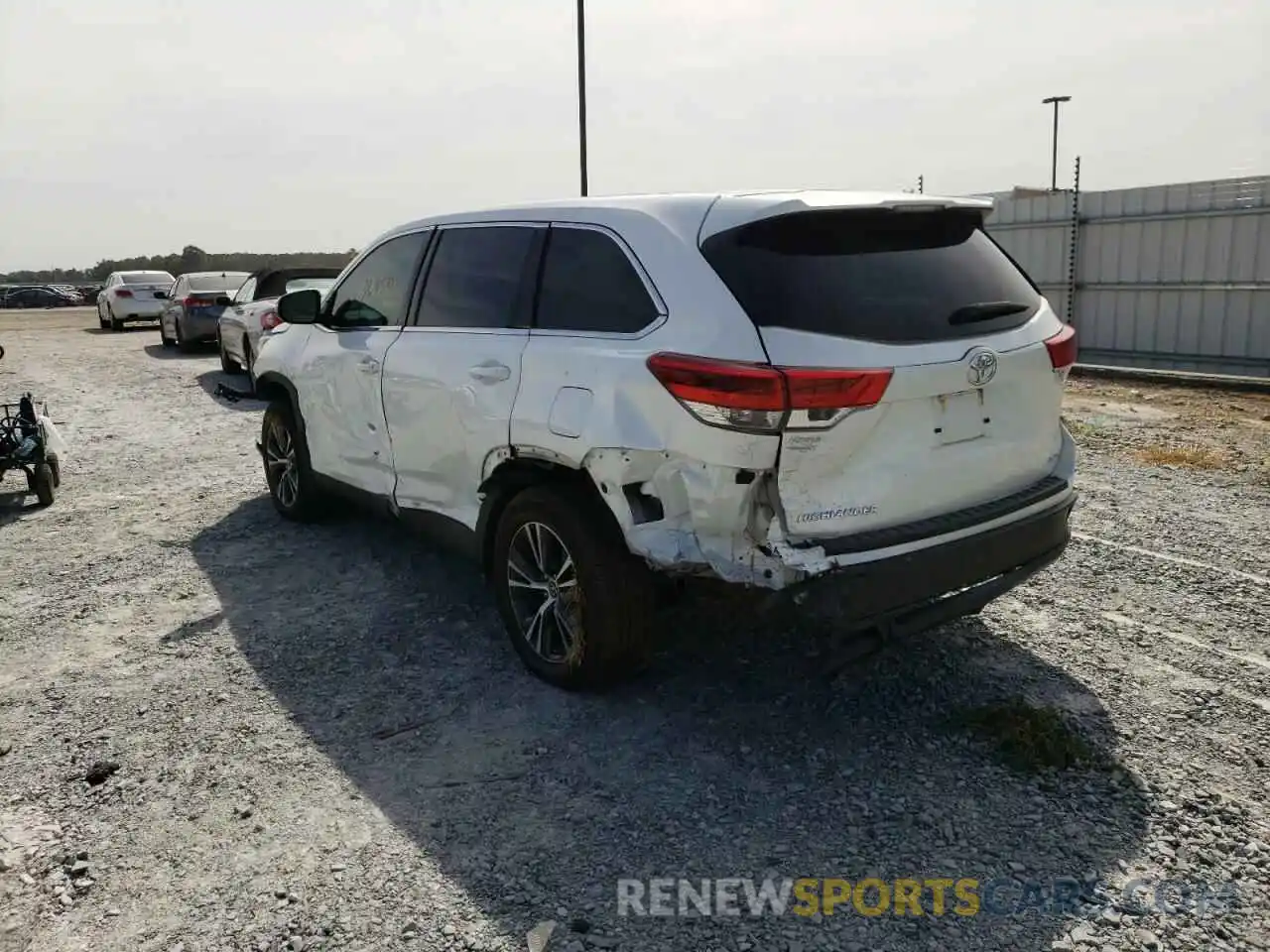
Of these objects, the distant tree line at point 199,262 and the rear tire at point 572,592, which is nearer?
the rear tire at point 572,592

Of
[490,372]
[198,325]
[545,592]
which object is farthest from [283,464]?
[198,325]

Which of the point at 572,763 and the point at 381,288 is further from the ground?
the point at 381,288

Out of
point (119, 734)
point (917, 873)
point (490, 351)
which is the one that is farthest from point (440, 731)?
point (917, 873)

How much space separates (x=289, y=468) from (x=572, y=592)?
3.18m

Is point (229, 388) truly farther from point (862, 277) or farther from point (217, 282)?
point (862, 277)

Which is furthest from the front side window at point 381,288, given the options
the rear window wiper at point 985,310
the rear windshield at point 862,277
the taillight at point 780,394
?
the rear window wiper at point 985,310

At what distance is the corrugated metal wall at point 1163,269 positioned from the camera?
12273 millimetres

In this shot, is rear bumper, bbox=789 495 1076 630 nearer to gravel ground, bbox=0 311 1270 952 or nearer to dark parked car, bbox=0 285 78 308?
gravel ground, bbox=0 311 1270 952

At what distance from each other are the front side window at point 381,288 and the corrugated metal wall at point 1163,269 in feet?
36.3

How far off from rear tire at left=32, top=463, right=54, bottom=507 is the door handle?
14.7 feet

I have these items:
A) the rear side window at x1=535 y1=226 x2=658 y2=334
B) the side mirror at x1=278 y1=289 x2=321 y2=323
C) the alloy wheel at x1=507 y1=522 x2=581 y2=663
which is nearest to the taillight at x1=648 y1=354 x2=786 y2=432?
the rear side window at x1=535 y1=226 x2=658 y2=334

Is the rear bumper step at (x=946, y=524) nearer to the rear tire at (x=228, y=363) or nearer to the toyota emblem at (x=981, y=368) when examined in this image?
the toyota emblem at (x=981, y=368)

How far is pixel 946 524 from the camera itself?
136 inches

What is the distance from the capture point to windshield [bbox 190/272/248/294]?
18.3 meters
